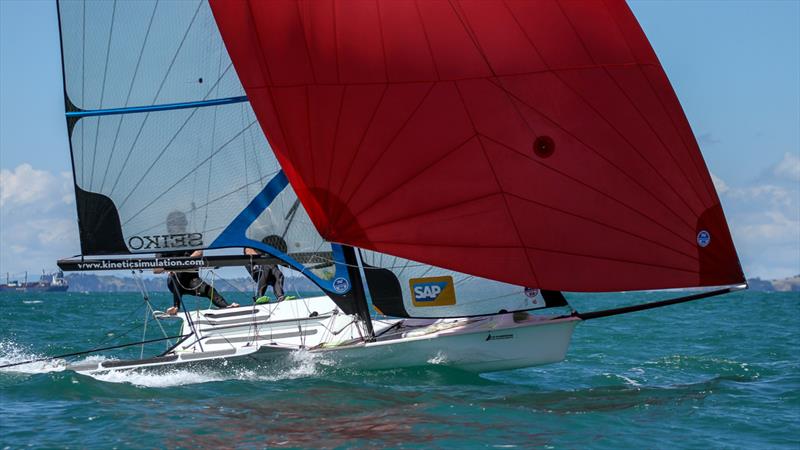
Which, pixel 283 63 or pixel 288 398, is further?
pixel 283 63

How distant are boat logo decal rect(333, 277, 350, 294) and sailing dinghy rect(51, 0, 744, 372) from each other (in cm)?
3

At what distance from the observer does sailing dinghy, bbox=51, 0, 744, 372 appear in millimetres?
12109

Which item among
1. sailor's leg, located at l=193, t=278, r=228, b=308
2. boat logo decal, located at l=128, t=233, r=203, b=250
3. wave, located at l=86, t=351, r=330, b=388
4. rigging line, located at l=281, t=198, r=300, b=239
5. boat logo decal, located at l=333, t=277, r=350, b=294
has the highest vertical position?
rigging line, located at l=281, t=198, r=300, b=239

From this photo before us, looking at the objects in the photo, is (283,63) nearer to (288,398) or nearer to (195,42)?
(195,42)

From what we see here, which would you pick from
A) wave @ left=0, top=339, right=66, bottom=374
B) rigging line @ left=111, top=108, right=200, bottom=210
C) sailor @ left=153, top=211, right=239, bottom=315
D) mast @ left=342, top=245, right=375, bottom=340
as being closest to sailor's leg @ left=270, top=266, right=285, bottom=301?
sailor @ left=153, top=211, right=239, bottom=315

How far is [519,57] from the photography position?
1223cm

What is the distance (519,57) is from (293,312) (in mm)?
4770

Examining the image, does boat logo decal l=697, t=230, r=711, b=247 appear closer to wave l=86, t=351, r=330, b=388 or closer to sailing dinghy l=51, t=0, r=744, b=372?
sailing dinghy l=51, t=0, r=744, b=372

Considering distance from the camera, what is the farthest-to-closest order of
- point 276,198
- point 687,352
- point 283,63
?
point 687,352
point 276,198
point 283,63

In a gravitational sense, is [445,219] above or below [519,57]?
below

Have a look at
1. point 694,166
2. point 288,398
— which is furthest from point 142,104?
point 694,166

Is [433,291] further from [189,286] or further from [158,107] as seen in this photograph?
[158,107]

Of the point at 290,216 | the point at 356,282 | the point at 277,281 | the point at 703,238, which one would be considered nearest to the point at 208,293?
the point at 277,281

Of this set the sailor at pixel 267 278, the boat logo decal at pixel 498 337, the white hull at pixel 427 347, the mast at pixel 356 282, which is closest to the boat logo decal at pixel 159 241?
the sailor at pixel 267 278
